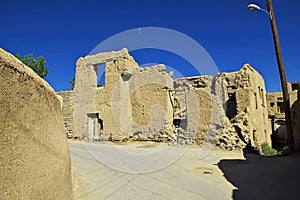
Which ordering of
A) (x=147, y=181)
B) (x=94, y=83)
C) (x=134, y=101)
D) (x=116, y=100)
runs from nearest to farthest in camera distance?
1. (x=147, y=181)
2. (x=116, y=100)
3. (x=134, y=101)
4. (x=94, y=83)

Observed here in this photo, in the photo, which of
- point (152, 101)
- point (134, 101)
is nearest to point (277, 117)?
point (152, 101)

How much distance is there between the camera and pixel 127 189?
15.4 ft

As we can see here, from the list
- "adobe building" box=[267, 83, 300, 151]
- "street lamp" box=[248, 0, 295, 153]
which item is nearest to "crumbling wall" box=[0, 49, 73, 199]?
"street lamp" box=[248, 0, 295, 153]

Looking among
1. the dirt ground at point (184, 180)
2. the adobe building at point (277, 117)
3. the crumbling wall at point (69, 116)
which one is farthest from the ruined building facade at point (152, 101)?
the adobe building at point (277, 117)

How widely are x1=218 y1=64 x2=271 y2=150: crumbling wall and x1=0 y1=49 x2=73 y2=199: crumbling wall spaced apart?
387 inches

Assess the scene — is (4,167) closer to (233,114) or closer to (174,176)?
(174,176)

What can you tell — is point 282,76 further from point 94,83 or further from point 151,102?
point 94,83

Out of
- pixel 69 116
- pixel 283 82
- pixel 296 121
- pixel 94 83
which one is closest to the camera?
pixel 283 82

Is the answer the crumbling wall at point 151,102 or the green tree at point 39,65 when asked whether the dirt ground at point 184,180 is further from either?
the green tree at point 39,65

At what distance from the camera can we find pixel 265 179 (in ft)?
18.5

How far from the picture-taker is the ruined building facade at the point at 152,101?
13.2 m

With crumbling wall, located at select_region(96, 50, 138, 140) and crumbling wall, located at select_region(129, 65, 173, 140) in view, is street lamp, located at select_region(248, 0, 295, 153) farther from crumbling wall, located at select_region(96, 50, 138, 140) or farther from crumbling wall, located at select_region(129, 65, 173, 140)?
crumbling wall, located at select_region(96, 50, 138, 140)

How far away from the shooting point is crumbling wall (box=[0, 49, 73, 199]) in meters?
2.09

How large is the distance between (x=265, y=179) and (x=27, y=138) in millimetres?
5619
